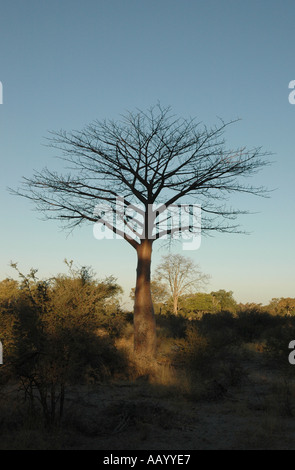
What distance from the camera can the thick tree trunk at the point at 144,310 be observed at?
12.5 m

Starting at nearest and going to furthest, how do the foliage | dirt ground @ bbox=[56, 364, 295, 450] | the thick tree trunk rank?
dirt ground @ bbox=[56, 364, 295, 450] → the foliage → the thick tree trunk

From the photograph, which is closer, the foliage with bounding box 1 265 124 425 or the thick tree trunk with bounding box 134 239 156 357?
the foliage with bounding box 1 265 124 425

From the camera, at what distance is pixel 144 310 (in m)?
12.7

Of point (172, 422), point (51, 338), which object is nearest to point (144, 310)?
point (172, 422)

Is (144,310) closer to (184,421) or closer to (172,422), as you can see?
(184,421)

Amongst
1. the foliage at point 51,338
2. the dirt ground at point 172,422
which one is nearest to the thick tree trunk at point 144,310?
the dirt ground at point 172,422

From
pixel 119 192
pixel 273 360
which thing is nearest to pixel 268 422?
pixel 273 360

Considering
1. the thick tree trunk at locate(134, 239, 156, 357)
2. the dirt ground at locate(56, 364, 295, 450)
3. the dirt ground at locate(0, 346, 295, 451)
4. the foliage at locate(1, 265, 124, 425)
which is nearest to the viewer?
the dirt ground at locate(0, 346, 295, 451)

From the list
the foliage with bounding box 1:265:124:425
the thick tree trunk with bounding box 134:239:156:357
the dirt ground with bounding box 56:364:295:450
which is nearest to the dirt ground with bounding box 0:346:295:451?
the dirt ground with bounding box 56:364:295:450

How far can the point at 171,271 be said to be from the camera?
37562mm

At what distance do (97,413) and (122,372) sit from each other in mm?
4011

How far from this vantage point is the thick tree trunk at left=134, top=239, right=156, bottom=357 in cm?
1252

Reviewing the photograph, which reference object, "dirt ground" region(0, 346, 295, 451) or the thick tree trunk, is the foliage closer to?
"dirt ground" region(0, 346, 295, 451)
